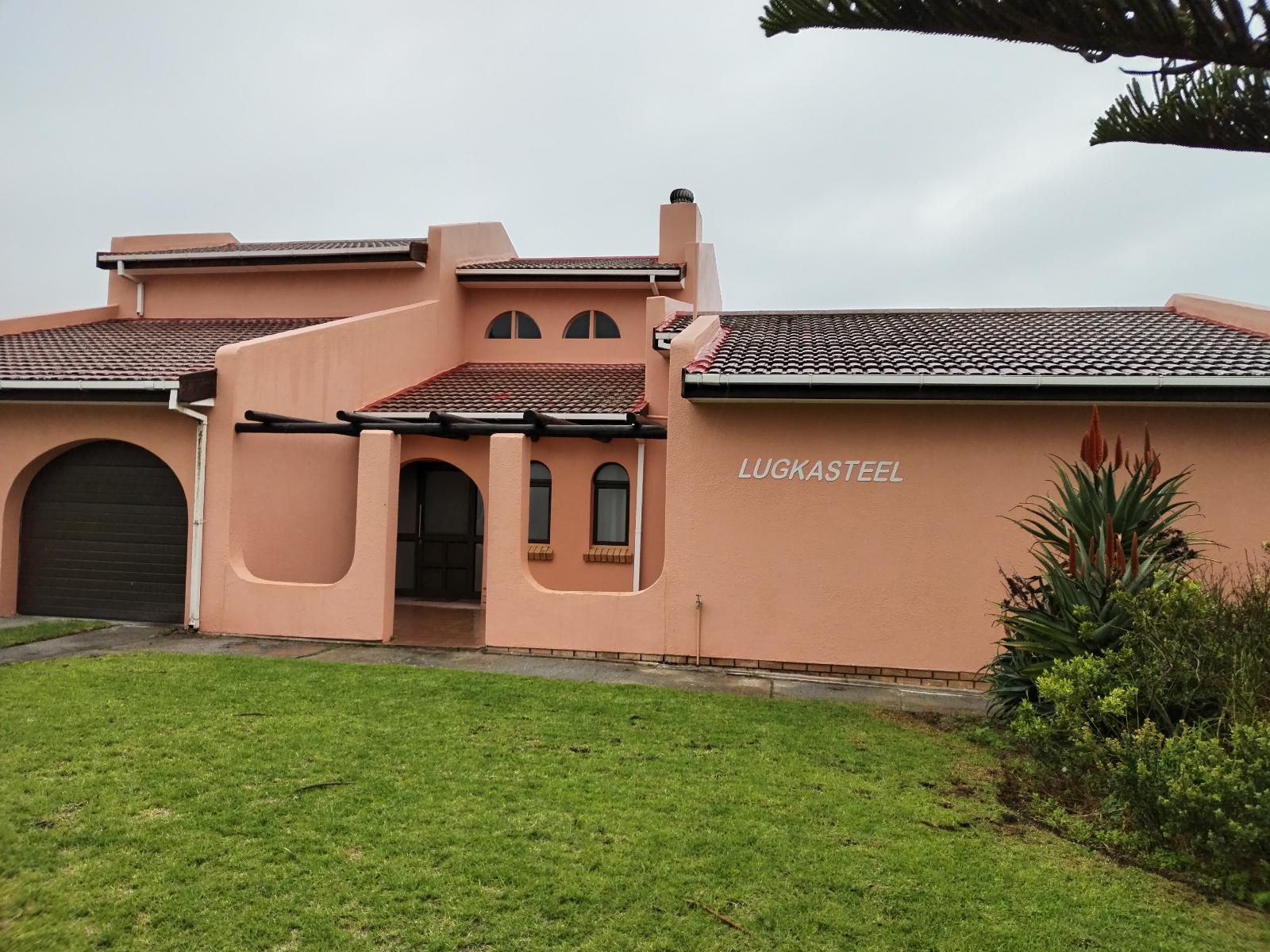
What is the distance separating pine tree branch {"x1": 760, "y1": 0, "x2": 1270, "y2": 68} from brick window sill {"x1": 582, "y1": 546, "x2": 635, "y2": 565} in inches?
379

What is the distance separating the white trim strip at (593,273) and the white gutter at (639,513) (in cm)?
480

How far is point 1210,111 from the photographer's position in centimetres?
351

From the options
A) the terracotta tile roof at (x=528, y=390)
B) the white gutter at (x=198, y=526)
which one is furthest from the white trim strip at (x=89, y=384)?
the terracotta tile roof at (x=528, y=390)

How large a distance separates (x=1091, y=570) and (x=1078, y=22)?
15.0 feet

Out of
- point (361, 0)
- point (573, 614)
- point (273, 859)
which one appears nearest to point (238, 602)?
point (573, 614)

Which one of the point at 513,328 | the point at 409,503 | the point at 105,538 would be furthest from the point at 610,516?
the point at 105,538

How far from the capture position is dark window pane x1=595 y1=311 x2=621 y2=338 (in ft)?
53.2

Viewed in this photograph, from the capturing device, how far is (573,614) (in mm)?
9570

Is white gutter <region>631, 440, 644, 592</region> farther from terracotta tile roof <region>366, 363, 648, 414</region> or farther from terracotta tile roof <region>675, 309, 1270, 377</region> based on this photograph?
terracotta tile roof <region>675, 309, 1270, 377</region>

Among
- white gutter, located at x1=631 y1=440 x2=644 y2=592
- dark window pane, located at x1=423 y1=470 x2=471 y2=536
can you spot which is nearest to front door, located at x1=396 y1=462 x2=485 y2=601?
dark window pane, located at x1=423 y1=470 x2=471 y2=536

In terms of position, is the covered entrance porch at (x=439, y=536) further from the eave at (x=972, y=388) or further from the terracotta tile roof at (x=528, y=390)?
the eave at (x=972, y=388)

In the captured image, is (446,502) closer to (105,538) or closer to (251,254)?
(105,538)

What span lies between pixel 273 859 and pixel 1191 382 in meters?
9.33

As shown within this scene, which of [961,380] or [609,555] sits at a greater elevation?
[961,380]
